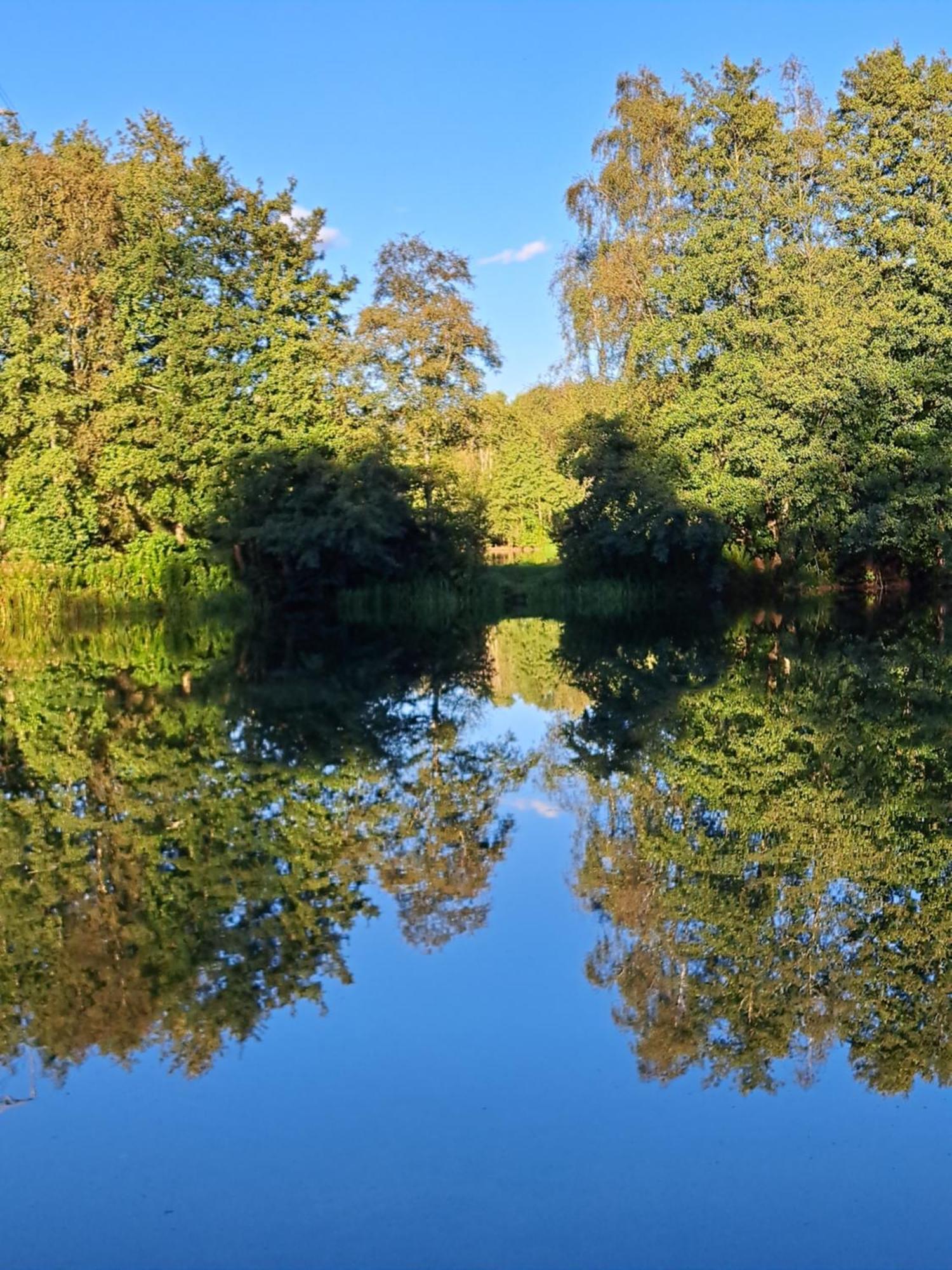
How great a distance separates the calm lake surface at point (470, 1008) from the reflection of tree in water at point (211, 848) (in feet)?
0.08

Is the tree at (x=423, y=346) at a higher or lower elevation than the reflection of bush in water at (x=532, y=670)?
higher

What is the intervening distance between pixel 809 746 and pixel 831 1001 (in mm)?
4468

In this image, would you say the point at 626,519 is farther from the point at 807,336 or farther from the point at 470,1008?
the point at 470,1008

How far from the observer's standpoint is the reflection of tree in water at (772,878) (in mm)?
3766

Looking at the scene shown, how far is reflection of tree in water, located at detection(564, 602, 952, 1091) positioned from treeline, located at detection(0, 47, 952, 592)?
15404mm

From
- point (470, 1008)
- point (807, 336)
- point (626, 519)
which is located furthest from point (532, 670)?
point (807, 336)

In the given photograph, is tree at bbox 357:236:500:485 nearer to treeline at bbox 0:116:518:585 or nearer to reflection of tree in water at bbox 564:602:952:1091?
treeline at bbox 0:116:518:585

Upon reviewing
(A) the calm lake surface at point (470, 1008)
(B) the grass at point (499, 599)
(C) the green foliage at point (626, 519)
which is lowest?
(A) the calm lake surface at point (470, 1008)

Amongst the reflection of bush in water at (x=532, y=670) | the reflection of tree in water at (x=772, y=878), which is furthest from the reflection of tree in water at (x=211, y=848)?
the reflection of bush in water at (x=532, y=670)

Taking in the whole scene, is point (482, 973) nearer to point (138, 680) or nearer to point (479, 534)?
point (138, 680)

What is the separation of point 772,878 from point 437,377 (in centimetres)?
2384

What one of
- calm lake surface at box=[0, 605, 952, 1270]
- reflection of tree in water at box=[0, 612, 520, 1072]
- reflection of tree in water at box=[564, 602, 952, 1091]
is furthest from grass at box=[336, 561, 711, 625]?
calm lake surface at box=[0, 605, 952, 1270]

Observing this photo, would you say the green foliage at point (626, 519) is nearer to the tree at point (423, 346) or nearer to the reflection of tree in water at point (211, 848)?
the tree at point (423, 346)

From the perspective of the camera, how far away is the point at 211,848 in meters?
5.97
